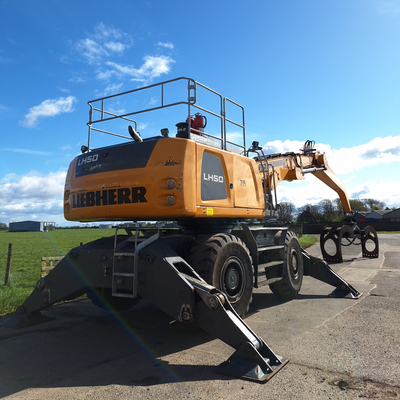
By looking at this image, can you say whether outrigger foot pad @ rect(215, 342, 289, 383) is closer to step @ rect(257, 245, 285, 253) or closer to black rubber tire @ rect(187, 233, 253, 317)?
black rubber tire @ rect(187, 233, 253, 317)

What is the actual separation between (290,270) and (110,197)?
4.53m

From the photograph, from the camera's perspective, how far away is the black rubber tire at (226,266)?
5199 millimetres

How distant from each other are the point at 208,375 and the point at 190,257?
1.81 m

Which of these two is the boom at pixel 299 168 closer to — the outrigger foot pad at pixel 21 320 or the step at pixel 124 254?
the step at pixel 124 254

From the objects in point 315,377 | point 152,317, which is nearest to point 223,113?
point 152,317

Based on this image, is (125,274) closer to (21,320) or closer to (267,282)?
(21,320)

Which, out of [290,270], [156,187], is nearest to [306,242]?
[290,270]

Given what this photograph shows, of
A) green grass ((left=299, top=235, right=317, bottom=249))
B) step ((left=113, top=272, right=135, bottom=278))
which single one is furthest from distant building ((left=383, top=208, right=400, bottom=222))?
step ((left=113, top=272, right=135, bottom=278))

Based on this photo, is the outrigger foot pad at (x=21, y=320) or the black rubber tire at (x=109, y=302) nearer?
the outrigger foot pad at (x=21, y=320)

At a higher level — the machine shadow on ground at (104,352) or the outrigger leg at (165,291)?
the outrigger leg at (165,291)

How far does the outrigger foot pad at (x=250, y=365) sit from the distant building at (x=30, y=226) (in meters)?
118

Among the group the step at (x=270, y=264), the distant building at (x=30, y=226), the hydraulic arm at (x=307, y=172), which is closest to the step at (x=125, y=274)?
the step at (x=270, y=264)

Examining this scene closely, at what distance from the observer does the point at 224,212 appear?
5785 mm

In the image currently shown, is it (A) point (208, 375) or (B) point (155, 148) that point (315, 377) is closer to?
(A) point (208, 375)
